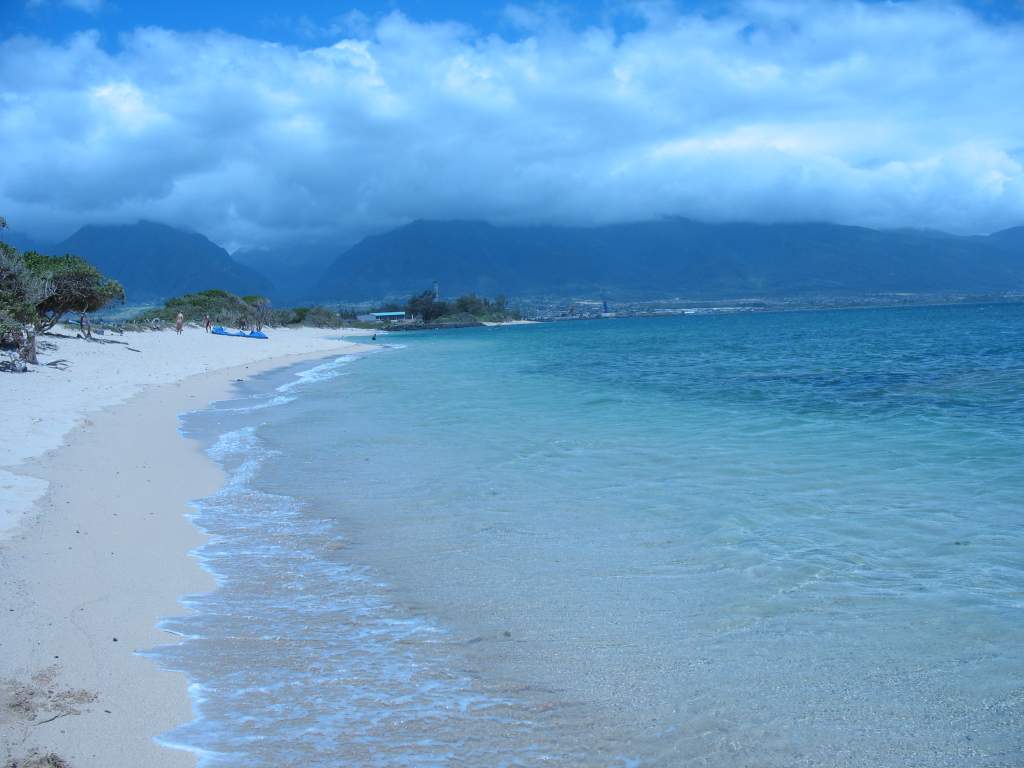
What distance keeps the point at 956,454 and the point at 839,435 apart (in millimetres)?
2273

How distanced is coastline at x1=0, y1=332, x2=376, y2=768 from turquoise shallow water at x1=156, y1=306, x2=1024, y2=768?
25 centimetres

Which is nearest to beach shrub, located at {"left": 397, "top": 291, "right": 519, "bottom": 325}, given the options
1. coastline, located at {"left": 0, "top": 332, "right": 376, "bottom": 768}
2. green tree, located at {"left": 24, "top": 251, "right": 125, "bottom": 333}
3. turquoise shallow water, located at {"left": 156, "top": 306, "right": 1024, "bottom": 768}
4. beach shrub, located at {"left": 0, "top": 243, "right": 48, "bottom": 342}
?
green tree, located at {"left": 24, "top": 251, "right": 125, "bottom": 333}

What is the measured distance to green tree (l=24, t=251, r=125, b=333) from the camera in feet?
95.6

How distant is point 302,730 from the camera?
156 inches

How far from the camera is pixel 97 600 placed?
17.9 ft

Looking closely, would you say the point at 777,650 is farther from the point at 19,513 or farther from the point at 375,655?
the point at 19,513

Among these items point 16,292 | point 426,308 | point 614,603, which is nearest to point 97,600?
point 614,603

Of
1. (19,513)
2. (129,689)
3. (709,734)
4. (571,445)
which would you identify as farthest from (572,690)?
(571,445)

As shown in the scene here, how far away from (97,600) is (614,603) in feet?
12.1

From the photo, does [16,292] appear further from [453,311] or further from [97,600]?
[453,311]

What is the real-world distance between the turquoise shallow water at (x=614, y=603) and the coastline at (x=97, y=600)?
0.83 ft

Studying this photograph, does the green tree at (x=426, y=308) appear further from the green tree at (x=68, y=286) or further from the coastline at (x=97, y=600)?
the coastline at (x=97, y=600)

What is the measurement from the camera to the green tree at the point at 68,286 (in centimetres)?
2915

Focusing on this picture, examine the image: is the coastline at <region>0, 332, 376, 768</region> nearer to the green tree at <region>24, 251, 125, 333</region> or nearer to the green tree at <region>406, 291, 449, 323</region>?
the green tree at <region>24, 251, 125, 333</region>
